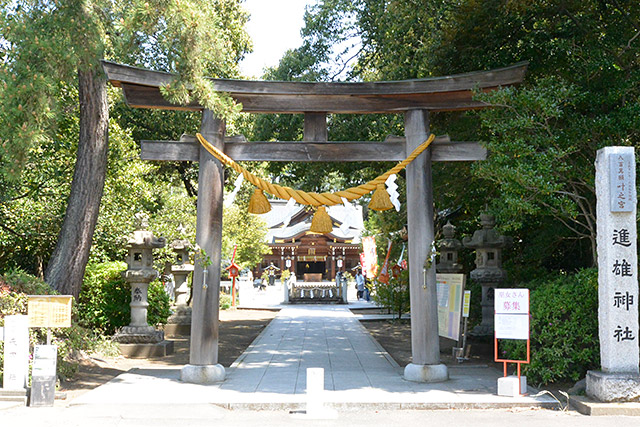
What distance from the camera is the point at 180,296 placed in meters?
15.9

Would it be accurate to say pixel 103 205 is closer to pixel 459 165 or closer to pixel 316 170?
pixel 316 170

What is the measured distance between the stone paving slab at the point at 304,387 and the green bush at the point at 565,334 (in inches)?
28.7

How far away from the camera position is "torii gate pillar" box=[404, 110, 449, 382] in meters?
8.20

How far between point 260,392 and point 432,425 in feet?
8.06

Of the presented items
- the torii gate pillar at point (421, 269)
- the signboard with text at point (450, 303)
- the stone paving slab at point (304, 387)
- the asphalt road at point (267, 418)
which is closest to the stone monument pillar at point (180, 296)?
the stone paving slab at point (304, 387)

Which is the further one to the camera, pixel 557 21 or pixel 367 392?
pixel 557 21

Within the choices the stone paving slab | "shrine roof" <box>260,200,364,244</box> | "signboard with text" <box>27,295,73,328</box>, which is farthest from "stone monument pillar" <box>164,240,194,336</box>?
"shrine roof" <box>260,200,364,244</box>

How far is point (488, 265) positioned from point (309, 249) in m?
33.1

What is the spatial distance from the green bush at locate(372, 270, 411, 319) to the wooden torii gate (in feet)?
32.5

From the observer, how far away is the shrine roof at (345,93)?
8.27 meters

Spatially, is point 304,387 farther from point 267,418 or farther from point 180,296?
point 180,296

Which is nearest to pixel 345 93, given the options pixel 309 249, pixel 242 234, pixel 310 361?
pixel 310 361

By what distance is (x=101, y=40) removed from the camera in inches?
345

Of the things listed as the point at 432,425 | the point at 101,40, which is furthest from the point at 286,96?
the point at 432,425
